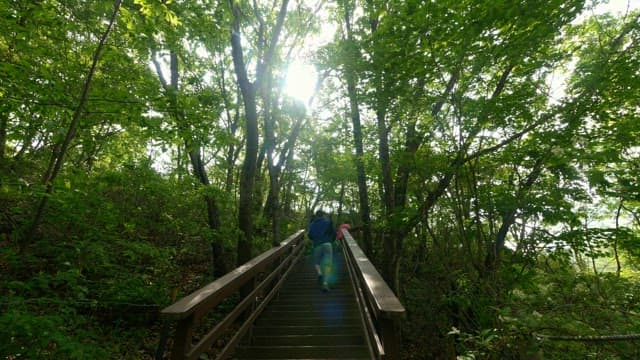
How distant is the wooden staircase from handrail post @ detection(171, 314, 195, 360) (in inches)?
64.2

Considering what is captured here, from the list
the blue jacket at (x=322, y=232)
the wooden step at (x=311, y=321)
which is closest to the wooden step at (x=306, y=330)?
the wooden step at (x=311, y=321)

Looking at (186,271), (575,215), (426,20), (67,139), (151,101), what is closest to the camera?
(67,139)

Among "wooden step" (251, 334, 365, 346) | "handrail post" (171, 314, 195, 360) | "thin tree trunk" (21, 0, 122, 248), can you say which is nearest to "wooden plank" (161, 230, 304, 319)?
"handrail post" (171, 314, 195, 360)

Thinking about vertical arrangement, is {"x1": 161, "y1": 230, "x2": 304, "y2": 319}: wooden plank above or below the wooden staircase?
above

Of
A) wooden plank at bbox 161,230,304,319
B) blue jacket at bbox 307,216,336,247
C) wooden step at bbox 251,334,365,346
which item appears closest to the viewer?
wooden plank at bbox 161,230,304,319

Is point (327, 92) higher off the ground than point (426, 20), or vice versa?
point (327, 92)

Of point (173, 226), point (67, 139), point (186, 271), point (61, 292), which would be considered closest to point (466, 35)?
point (67, 139)

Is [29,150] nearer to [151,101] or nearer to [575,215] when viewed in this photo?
[151,101]

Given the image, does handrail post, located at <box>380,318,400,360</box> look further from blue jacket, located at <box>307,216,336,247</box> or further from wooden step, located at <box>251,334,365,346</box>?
blue jacket, located at <box>307,216,336,247</box>

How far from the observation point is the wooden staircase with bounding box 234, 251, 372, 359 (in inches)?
139

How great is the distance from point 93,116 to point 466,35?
564cm

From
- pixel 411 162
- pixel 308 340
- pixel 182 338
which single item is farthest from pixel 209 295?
pixel 411 162

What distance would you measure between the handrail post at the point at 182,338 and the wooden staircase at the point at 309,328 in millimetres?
1631

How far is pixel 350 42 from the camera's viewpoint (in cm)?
589
